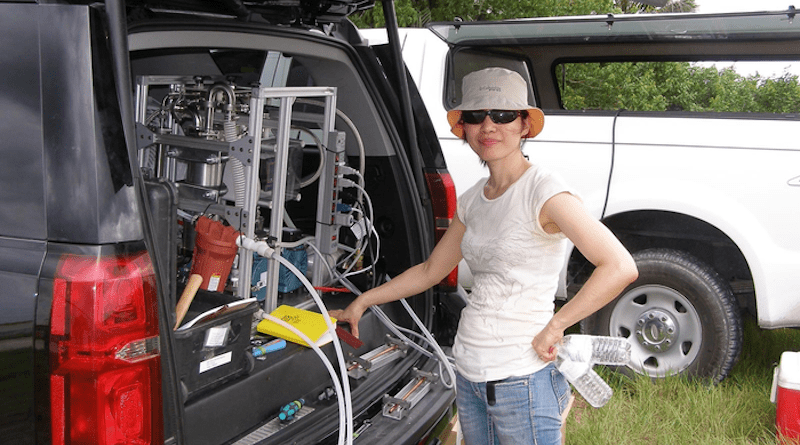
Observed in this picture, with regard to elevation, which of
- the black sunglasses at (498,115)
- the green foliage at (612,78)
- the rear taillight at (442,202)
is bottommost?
the rear taillight at (442,202)

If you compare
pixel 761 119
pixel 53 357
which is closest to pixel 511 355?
pixel 53 357

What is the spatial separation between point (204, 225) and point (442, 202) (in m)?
1.07

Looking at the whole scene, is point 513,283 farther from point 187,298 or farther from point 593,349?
point 187,298

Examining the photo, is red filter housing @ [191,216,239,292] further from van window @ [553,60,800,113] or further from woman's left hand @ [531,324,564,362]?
van window @ [553,60,800,113]

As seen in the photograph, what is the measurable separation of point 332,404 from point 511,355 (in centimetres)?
69

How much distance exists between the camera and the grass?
338 centimetres

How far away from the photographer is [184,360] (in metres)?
1.97

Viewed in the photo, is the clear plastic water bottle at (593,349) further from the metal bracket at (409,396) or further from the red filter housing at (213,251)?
the red filter housing at (213,251)

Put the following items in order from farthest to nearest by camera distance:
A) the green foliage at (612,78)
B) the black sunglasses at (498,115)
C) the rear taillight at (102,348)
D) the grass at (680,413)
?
the green foliage at (612,78) → the grass at (680,413) → the black sunglasses at (498,115) → the rear taillight at (102,348)

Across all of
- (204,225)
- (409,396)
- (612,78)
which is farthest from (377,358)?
(612,78)

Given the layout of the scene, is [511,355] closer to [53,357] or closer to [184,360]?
[184,360]

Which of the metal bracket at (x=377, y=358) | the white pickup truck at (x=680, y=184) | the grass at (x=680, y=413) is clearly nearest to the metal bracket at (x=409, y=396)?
the metal bracket at (x=377, y=358)

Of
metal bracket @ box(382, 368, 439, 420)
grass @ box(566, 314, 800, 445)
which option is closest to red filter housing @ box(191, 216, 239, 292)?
metal bracket @ box(382, 368, 439, 420)

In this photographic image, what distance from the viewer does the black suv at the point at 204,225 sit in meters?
1.41
